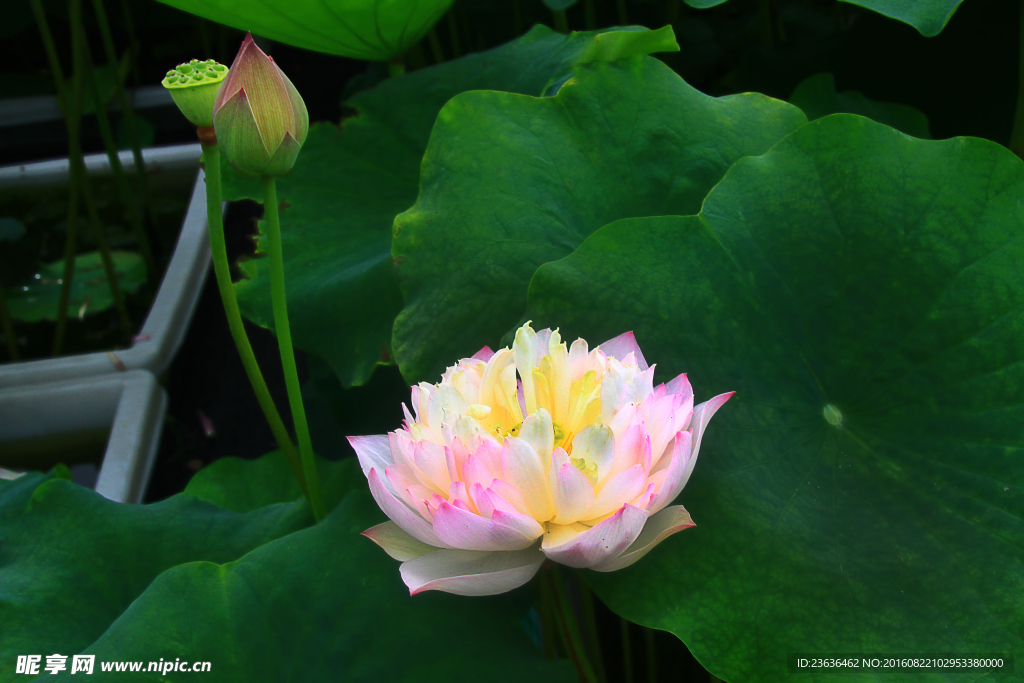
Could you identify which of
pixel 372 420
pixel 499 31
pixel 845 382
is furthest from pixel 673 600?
pixel 499 31

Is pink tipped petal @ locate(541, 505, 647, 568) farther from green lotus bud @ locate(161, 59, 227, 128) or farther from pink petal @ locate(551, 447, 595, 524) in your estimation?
green lotus bud @ locate(161, 59, 227, 128)

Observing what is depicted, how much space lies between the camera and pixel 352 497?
1.62ft

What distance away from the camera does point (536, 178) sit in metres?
0.59

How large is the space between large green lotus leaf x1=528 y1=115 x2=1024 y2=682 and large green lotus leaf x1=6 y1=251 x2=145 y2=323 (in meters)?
1.32

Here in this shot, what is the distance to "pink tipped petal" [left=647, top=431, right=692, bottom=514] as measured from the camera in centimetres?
35

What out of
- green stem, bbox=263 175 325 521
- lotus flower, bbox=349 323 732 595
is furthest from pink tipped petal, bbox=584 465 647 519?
green stem, bbox=263 175 325 521

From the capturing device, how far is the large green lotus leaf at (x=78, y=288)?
1452 millimetres

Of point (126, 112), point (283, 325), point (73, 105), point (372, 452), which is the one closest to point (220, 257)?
point (283, 325)

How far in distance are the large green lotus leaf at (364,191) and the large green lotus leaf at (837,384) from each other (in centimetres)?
26

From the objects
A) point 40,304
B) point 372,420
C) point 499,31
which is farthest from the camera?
point 499,31

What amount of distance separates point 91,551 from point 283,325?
246 mm

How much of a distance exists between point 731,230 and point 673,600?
25cm

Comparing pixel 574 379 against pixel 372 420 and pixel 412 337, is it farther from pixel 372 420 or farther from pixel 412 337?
pixel 372 420

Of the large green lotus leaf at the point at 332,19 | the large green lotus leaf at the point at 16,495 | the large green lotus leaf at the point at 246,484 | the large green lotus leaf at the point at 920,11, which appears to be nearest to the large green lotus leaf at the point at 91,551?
the large green lotus leaf at the point at 16,495
